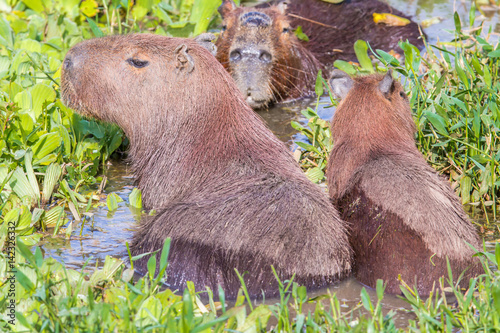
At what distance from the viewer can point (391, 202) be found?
12.0 ft

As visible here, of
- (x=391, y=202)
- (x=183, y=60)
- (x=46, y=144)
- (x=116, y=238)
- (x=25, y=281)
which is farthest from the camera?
(x=46, y=144)

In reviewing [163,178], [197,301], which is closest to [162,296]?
[197,301]

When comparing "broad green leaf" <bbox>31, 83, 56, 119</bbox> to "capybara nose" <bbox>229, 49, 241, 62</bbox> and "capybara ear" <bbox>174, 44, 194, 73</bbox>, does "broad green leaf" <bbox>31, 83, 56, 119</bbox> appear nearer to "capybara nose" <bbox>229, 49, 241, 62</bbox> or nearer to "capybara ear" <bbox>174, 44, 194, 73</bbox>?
"capybara ear" <bbox>174, 44, 194, 73</bbox>

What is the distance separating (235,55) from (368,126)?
2234mm

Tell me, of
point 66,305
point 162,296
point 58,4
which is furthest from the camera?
point 58,4

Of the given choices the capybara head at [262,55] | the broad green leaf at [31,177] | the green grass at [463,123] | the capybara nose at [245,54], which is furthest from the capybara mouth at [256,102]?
the broad green leaf at [31,177]

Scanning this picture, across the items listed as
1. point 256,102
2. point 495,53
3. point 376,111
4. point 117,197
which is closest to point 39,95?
point 117,197

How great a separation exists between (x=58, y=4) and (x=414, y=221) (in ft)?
15.7

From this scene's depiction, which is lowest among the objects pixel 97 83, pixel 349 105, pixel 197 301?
pixel 197 301

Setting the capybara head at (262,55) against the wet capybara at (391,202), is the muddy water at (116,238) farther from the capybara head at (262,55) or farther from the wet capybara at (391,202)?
the capybara head at (262,55)

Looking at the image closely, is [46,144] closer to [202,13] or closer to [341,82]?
[341,82]

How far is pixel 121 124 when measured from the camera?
4.17 meters

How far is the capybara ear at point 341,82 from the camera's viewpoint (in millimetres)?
4570

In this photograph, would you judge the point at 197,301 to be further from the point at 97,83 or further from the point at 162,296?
the point at 97,83
